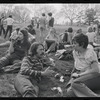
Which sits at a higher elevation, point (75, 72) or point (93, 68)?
point (93, 68)

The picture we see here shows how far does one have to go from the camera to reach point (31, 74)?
416 cm

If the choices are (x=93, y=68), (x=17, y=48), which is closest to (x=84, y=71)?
(x=93, y=68)

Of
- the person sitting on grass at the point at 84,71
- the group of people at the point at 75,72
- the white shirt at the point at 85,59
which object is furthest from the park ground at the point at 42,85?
the white shirt at the point at 85,59

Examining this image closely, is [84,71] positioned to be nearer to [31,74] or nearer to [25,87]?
[31,74]

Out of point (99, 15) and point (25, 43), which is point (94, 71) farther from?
point (99, 15)

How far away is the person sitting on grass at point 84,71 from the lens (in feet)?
12.1

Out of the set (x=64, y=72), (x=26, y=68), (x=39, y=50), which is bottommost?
(x=64, y=72)

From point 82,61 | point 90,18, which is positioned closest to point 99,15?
point 90,18

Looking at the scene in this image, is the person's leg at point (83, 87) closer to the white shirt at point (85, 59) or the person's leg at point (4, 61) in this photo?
the white shirt at point (85, 59)

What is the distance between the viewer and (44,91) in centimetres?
438

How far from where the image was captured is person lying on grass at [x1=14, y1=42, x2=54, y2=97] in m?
3.72

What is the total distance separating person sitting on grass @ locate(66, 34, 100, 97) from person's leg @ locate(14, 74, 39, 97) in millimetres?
677

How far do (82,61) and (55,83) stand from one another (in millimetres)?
1087

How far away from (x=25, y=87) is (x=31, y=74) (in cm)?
48
